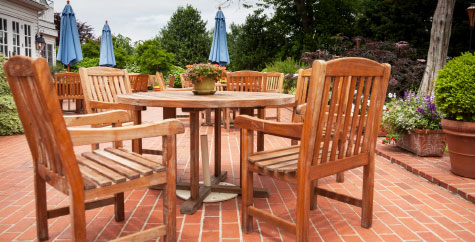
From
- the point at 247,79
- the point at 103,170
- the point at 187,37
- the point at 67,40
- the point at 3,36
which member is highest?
the point at 187,37

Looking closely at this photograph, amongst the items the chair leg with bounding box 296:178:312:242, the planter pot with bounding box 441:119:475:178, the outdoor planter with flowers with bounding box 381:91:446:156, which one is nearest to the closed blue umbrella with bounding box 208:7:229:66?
the outdoor planter with flowers with bounding box 381:91:446:156

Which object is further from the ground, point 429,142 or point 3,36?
point 3,36

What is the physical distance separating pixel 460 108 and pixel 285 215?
1.95m

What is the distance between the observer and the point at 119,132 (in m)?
1.63

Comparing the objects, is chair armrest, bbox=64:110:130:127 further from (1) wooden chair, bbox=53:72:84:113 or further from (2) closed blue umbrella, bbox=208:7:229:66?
(2) closed blue umbrella, bbox=208:7:229:66

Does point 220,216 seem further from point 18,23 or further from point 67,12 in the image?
point 18,23

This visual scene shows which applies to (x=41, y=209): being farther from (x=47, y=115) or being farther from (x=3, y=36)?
(x=3, y=36)

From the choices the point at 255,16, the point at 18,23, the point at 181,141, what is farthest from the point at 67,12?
the point at 255,16

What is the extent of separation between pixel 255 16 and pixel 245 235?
18.7 meters

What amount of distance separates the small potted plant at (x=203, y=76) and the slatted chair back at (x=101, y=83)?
779 millimetres

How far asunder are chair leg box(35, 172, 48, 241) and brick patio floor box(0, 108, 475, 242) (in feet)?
0.26

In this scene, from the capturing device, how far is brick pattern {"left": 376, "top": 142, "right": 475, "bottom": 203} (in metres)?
3.07

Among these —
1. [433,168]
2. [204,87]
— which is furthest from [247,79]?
[433,168]

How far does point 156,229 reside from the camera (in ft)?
5.98
